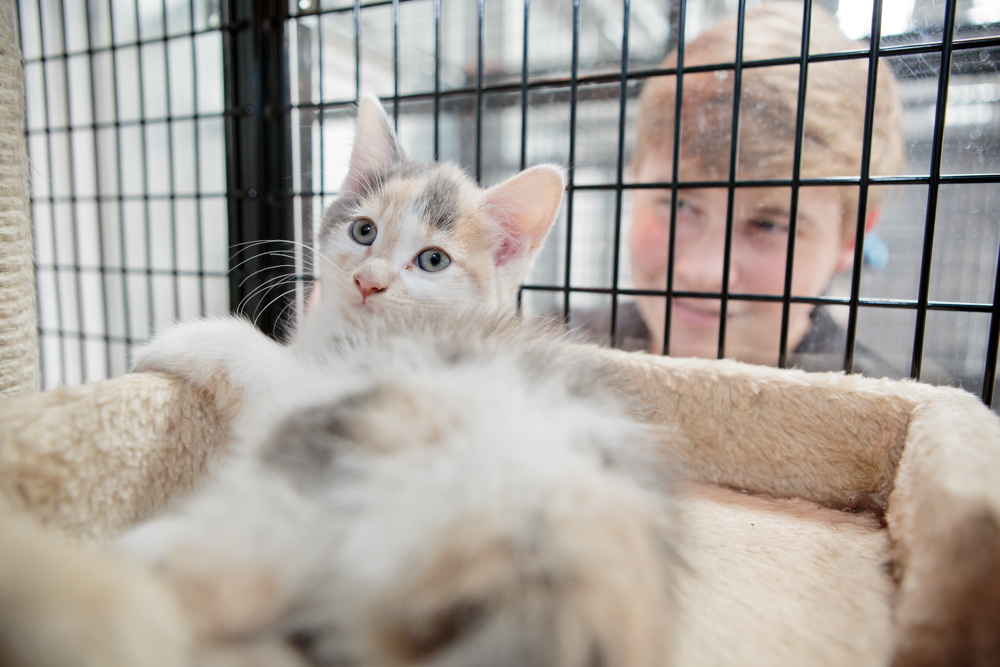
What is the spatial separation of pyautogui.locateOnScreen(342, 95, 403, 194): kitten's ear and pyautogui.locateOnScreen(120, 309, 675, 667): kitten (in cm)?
72

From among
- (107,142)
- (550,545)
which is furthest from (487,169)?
(107,142)

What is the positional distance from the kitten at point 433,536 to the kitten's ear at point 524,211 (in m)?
0.55

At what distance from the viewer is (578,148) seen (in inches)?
56.9

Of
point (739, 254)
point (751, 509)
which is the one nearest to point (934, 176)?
point (739, 254)

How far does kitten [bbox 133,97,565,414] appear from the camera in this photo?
0.84 meters

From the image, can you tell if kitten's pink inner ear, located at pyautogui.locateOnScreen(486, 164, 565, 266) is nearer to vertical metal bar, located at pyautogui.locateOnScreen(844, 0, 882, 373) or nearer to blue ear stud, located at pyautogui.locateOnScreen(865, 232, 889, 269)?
vertical metal bar, located at pyautogui.locateOnScreen(844, 0, 882, 373)

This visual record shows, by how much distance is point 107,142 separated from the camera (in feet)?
6.48

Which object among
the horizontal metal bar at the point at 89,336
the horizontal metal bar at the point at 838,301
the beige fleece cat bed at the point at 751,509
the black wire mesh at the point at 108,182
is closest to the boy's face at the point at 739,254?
the horizontal metal bar at the point at 838,301

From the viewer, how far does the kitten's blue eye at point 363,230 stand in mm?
1038

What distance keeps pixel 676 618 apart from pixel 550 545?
23 centimetres

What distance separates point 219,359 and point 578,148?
1.05m

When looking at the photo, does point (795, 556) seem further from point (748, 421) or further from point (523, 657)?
point (523, 657)

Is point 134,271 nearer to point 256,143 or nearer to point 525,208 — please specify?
point 256,143

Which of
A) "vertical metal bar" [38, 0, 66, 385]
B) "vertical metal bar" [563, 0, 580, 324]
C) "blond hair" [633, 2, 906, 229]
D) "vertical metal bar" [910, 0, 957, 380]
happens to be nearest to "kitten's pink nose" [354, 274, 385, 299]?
"vertical metal bar" [563, 0, 580, 324]
